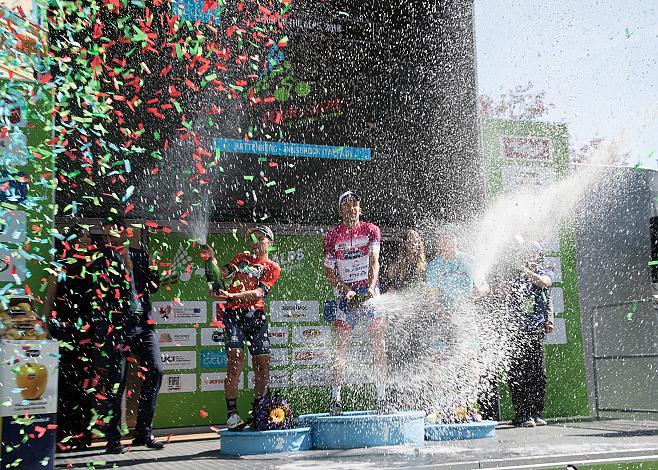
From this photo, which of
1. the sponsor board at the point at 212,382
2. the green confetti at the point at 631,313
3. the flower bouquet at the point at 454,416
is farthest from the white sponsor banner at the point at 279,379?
the green confetti at the point at 631,313

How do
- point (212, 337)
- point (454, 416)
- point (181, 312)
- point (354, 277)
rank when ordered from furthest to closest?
point (212, 337), point (181, 312), point (354, 277), point (454, 416)

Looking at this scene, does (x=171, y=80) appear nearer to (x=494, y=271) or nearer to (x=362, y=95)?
(x=362, y=95)

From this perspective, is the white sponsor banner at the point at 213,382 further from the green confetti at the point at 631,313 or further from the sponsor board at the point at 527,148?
the green confetti at the point at 631,313

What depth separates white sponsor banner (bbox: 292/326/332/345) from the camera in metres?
7.26

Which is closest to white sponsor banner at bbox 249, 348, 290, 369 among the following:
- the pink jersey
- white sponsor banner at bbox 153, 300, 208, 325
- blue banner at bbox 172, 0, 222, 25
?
white sponsor banner at bbox 153, 300, 208, 325

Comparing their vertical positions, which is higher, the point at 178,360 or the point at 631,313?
the point at 631,313

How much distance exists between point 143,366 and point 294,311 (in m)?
1.96

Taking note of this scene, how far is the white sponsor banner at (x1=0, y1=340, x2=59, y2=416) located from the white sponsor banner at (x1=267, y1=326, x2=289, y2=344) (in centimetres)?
295

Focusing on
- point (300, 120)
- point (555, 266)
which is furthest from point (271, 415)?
point (555, 266)

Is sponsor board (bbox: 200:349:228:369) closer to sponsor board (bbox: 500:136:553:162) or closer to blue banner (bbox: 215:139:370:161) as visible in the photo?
blue banner (bbox: 215:139:370:161)

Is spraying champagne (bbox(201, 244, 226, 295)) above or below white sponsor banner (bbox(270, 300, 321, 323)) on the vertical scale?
above

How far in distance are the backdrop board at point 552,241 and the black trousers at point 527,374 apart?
0.87 meters

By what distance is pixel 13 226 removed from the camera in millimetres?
4922

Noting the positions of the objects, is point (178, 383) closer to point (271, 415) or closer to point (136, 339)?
point (136, 339)
